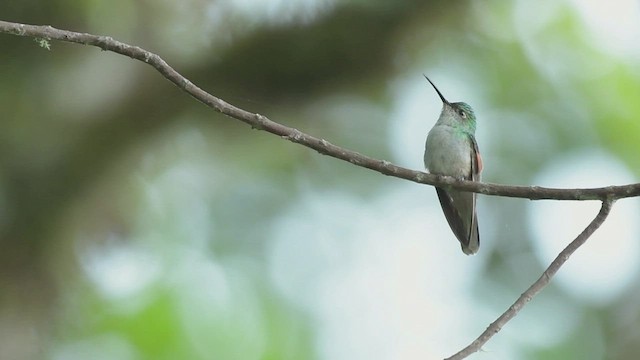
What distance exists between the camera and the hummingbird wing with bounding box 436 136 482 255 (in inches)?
167

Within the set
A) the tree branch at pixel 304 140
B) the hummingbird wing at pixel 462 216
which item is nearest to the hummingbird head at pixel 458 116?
the hummingbird wing at pixel 462 216

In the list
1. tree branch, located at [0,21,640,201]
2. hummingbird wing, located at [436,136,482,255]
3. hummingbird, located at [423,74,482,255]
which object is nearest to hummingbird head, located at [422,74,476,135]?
hummingbird, located at [423,74,482,255]

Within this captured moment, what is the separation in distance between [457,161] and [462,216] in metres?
0.41

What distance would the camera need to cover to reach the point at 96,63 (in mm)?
6344

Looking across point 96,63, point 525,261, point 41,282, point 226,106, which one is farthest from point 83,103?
point 525,261

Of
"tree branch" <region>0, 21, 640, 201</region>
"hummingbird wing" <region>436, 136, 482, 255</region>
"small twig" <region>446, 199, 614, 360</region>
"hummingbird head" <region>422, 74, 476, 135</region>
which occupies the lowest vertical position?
"small twig" <region>446, 199, 614, 360</region>

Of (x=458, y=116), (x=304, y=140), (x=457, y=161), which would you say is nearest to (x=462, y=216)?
(x=457, y=161)

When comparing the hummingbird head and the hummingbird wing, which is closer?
the hummingbird wing

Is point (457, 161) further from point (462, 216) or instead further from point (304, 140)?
point (304, 140)

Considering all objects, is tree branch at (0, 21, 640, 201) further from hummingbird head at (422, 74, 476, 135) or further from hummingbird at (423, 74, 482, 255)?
hummingbird head at (422, 74, 476, 135)

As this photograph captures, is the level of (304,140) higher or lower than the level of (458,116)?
lower

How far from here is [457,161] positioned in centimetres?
466

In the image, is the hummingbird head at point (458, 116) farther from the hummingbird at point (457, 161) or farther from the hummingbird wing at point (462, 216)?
the hummingbird wing at point (462, 216)

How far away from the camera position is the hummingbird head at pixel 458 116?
509cm
